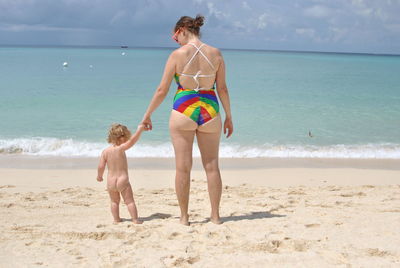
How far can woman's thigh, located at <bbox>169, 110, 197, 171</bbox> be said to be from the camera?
145 inches

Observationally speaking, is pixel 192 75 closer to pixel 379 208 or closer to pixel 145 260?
pixel 145 260

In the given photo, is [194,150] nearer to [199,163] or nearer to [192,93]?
[199,163]

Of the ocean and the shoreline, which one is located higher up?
the ocean

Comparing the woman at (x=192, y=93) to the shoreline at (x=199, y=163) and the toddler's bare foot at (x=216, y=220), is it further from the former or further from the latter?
the shoreline at (x=199, y=163)

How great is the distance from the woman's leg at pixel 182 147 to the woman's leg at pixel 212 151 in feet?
0.30

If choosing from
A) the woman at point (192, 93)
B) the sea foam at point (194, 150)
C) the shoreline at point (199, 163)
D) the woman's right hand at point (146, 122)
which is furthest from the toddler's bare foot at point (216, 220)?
the sea foam at point (194, 150)

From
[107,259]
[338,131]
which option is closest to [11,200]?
[107,259]

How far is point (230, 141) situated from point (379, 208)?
594cm

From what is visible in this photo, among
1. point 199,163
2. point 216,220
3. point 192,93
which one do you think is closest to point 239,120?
point 199,163

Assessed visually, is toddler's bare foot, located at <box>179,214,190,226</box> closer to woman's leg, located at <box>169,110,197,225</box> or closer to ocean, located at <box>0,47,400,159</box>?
woman's leg, located at <box>169,110,197,225</box>

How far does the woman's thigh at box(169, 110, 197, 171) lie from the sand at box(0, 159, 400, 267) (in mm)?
590

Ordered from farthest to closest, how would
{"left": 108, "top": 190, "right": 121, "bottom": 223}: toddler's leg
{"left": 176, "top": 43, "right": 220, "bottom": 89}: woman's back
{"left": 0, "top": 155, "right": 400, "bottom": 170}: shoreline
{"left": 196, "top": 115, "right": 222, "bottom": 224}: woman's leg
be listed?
{"left": 0, "top": 155, "right": 400, "bottom": 170}: shoreline, {"left": 108, "top": 190, "right": 121, "bottom": 223}: toddler's leg, {"left": 196, "top": 115, "right": 222, "bottom": 224}: woman's leg, {"left": 176, "top": 43, "right": 220, "bottom": 89}: woman's back

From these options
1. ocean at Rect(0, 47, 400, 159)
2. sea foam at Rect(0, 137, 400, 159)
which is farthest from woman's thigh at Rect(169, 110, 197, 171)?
ocean at Rect(0, 47, 400, 159)

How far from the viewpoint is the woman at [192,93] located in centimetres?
365
